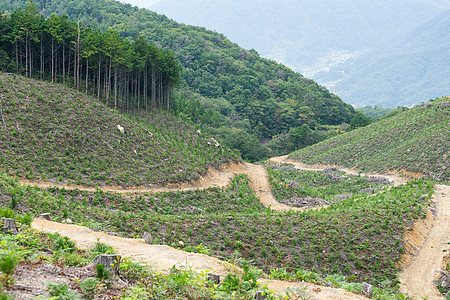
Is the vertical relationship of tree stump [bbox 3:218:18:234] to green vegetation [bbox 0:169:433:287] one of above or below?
above

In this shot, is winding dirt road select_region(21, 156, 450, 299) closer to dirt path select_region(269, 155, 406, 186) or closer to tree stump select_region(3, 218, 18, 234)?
tree stump select_region(3, 218, 18, 234)

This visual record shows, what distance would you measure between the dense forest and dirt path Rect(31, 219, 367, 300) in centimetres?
7065

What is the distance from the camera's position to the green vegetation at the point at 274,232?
17109mm

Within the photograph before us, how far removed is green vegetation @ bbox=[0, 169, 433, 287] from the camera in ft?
56.1

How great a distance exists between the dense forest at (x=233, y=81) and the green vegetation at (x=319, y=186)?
96.0 ft

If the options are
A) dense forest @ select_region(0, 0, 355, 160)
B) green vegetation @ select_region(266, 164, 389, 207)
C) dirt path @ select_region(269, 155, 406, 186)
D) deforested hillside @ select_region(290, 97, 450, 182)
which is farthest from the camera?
dense forest @ select_region(0, 0, 355, 160)

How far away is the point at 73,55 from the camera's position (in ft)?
137

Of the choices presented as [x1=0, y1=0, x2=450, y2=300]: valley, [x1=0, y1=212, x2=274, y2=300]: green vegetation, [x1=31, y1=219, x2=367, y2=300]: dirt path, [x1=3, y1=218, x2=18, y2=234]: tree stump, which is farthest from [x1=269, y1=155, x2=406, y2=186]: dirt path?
[x1=3, y1=218, x2=18, y2=234]: tree stump

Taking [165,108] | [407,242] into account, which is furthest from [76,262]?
[165,108]

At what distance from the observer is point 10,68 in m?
37.2

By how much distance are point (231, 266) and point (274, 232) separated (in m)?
10.5

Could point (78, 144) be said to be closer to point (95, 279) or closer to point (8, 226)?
point (8, 226)

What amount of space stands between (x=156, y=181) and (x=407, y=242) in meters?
18.2

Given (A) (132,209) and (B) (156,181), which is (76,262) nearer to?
(A) (132,209)
